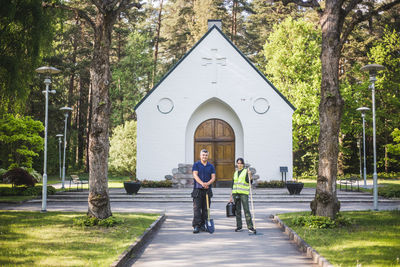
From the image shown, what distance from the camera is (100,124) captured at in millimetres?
9414

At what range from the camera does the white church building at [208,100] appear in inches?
875

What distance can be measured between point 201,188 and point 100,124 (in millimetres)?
3028

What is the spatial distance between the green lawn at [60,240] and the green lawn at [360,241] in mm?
3661

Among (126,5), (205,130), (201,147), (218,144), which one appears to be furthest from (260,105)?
(126,5)

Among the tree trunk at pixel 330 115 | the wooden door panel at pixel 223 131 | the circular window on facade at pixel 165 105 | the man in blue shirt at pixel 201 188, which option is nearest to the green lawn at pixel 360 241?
the tree trunk at pixel 330 115

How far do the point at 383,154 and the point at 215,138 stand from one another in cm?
2091

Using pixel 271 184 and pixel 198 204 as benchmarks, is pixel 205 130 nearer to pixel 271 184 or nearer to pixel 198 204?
pixel 271 184

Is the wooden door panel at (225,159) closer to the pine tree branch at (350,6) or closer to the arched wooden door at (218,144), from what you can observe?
the arched wooden door at (218,144)

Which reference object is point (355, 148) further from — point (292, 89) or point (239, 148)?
point (239, 148)

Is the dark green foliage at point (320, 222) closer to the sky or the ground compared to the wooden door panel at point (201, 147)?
closer to the ground

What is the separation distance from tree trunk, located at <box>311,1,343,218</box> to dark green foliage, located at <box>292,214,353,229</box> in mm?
225

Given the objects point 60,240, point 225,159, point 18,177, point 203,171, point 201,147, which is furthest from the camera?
point 201,147

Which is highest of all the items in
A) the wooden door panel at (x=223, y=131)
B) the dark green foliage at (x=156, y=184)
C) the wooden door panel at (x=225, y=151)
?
the wooden door panel at (x=223, y=131)

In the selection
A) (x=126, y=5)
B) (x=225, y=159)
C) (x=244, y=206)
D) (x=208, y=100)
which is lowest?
(x=244, y=206)
